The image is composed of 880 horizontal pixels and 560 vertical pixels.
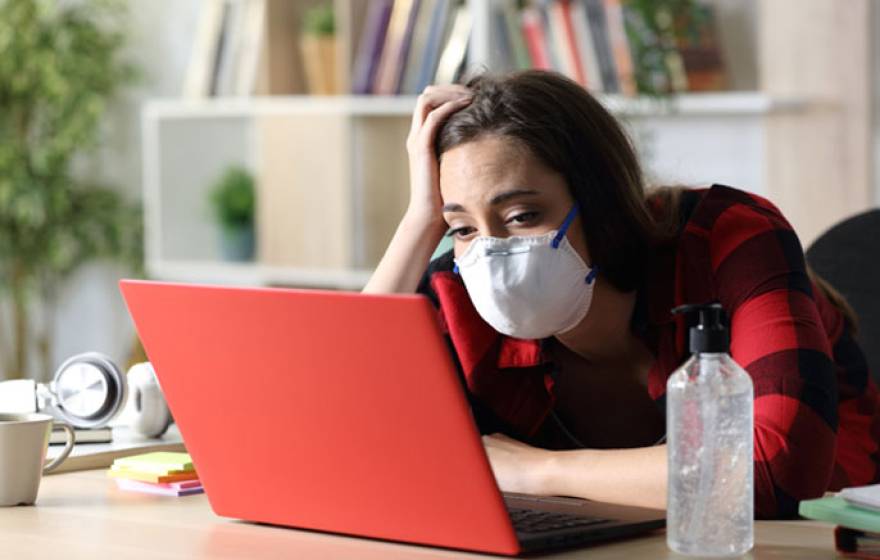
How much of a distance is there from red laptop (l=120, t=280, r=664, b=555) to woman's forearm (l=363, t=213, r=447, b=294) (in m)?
0.42

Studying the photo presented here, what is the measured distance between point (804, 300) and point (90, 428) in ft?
2.63

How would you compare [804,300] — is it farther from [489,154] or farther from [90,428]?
[90,428]

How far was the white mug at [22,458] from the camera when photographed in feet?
4.55

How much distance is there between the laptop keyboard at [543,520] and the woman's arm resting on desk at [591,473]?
0.25ft

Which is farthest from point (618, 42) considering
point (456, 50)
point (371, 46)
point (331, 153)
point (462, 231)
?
point (462, 231)

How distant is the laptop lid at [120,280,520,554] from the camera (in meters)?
1.11

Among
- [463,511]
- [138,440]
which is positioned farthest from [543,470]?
[138,440]

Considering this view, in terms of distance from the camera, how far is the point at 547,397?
1.64 m

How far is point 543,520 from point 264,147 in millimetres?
3034

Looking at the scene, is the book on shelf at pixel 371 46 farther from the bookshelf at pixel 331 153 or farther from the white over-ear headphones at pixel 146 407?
the white over-ear headphones at pixel 146 407

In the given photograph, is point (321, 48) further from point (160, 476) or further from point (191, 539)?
point (191, 539)

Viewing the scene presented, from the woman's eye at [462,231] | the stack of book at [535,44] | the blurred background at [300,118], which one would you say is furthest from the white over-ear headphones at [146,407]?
the stack of book at [535,44]

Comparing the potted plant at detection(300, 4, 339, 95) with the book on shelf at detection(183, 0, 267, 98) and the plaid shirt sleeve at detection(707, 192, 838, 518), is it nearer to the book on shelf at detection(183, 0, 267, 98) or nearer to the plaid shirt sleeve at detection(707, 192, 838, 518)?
the book on shelf at detection(183, 0, 267, 98)

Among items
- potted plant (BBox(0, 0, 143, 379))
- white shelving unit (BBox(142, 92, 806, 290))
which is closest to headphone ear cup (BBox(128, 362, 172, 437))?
white shelving unit (BBox(142, 92, 806, 290))
